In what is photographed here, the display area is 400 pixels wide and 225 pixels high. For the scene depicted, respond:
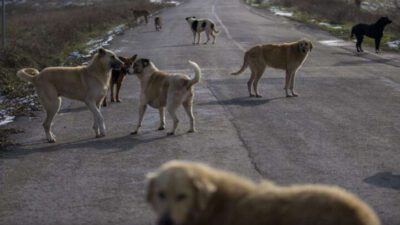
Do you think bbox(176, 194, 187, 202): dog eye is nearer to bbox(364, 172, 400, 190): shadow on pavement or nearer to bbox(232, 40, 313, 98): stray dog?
bbox(364, 172, 400, 190): shadow on pavement

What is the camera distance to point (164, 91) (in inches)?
467

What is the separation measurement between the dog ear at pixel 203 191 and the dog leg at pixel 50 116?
7200 mm

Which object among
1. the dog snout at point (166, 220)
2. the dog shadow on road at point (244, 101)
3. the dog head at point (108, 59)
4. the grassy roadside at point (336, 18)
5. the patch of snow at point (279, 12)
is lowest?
the patch of snow at point (279, 12)

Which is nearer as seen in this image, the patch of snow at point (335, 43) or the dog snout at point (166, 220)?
the dog snout at point (166, 220)

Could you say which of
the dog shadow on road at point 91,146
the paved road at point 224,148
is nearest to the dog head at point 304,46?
the paved road at point 224,148

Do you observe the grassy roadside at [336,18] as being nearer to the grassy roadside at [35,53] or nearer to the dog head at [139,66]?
the grassy roadside at [35,53]

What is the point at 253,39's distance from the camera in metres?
31.1

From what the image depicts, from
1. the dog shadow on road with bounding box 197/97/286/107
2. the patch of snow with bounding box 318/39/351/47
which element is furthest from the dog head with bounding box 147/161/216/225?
the patch of snow with bounding box 318/39/351/47

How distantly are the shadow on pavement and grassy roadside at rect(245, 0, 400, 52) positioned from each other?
63.6 feet

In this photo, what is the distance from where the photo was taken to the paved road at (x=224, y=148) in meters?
7.86

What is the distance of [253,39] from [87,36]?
8.09m

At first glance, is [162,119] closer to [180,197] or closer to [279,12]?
[180,197]

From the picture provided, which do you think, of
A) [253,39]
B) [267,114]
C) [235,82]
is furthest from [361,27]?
[267,114]

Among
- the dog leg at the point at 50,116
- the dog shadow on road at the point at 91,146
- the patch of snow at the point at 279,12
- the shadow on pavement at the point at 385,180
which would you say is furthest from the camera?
the patch of snow at the point at 279,12
